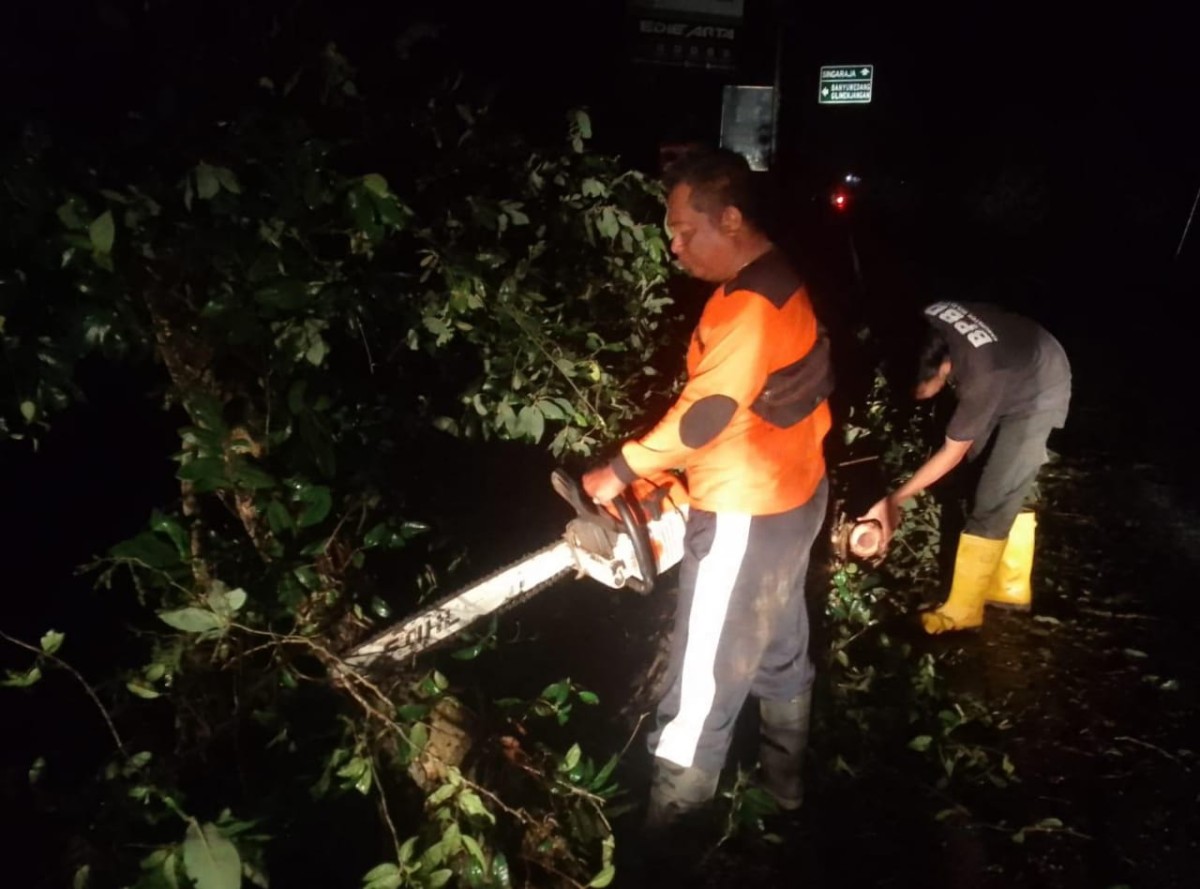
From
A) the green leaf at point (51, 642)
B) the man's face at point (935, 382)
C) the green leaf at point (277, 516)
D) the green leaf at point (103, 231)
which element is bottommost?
the green leaf at point (51, 642)

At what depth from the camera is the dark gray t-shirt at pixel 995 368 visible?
319 centimetres

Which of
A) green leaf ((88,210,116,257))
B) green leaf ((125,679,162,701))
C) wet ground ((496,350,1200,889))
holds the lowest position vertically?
wet ground ((496,350,1200,889))

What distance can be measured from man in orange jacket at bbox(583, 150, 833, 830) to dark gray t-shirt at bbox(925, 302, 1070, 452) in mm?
977

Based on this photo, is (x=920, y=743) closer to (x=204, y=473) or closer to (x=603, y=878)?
(x=603, y=878)

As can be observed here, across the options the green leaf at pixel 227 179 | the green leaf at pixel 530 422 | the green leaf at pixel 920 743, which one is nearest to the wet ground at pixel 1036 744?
the green leaf at pixel 920 743

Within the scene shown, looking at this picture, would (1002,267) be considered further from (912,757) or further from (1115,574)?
(912,757)

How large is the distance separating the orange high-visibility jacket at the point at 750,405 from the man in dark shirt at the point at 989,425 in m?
1.07

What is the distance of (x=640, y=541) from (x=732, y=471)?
28 centimetres

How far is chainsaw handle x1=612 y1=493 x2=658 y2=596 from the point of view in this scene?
220 cm

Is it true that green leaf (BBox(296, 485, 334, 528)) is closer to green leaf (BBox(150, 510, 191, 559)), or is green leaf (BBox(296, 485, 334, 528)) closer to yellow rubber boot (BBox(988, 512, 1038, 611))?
green leaf (BBox(150, 510, 191, 559))

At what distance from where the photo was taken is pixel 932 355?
3.36 m

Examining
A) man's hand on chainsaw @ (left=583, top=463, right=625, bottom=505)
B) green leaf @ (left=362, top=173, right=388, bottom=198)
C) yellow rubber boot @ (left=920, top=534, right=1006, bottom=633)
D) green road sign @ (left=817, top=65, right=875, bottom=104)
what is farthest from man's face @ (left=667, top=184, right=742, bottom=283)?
green road sign @ (left=817, top=65, right=875, bottom=104)

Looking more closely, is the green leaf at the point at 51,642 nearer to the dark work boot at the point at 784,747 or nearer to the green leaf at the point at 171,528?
the green leaf at the point at 171,528

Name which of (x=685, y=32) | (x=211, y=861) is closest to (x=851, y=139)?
(x=685, y=32)
